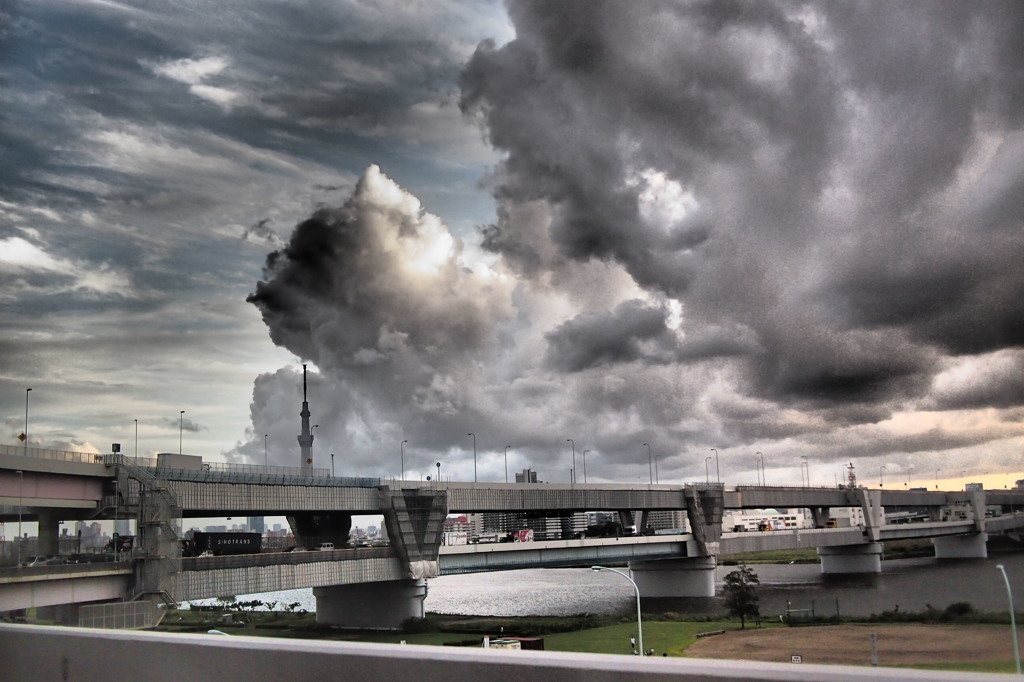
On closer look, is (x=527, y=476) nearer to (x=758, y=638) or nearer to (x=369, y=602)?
(x=369, y=602)

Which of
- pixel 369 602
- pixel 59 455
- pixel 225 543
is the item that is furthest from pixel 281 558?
pixel 59 455

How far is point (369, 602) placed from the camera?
27969 millimetres

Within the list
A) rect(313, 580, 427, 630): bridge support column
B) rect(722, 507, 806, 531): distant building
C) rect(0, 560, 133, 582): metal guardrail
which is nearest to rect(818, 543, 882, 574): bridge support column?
rect(722, 507, 806, 531): distant building

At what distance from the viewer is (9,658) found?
512 cm

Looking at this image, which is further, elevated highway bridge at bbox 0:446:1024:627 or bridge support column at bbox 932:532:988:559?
elevated highway bridge at bbox 0:446:1024:627

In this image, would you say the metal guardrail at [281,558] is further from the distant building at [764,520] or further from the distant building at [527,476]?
the distant building at [764,520]

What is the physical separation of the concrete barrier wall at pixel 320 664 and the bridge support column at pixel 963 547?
46.6 ft

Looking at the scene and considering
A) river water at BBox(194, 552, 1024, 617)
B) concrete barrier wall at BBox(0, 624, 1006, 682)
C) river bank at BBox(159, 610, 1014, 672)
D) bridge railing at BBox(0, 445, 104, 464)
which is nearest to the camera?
concrete barrier wall at BBox(0, 624, 1006, 682)

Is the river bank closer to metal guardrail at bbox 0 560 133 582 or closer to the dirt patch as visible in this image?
the dirt patch

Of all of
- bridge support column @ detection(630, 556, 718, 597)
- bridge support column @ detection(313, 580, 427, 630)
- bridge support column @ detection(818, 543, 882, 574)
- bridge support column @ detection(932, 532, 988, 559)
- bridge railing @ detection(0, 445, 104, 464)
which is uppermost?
bridge railing @ detection(0, 445, 104, 464)

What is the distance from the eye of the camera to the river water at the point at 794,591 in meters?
14.9

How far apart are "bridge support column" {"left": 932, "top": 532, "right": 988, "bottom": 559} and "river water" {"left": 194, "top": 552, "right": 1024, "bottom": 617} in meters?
0.18

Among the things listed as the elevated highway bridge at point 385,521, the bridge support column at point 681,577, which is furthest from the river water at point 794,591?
the bridge support column at point 681,577

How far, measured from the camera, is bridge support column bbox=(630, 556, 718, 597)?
3947cm
